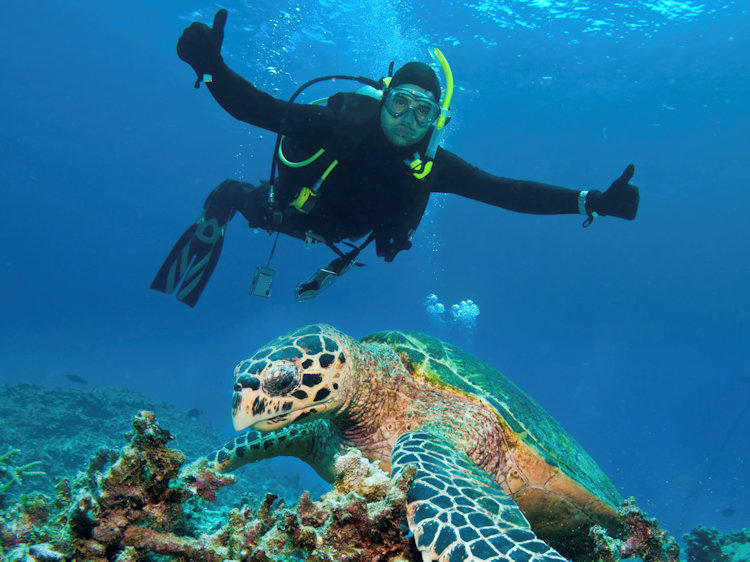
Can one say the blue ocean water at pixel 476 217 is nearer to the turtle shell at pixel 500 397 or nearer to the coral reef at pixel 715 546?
the coral reef at pixel 715 546

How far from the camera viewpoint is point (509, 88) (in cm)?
2192

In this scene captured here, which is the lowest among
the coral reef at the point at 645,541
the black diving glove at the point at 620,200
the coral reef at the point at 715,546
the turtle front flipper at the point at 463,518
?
the coral reef at the point at 715,546

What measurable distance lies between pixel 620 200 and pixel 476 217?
39337 mm

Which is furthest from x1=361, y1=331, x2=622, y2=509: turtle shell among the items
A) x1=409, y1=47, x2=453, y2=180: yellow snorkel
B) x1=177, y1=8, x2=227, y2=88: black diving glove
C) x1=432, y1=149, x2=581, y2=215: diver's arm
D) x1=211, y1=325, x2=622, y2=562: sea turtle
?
x1=177, y1=8, x2=227, y2=88: black diving glove

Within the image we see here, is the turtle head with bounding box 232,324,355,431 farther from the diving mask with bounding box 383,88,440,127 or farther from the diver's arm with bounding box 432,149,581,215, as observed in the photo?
the diver's arm with bounding box 432,149,581,215

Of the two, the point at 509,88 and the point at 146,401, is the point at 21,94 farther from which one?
the point at 509,88

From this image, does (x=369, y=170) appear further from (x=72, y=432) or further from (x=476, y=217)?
(x=476, y=217)

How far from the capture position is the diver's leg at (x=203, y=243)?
520 cm

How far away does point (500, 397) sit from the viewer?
2.94 m

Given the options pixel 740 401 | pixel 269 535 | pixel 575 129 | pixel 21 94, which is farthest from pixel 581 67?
pixel 740 401

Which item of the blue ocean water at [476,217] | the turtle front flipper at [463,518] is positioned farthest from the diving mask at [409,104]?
the blue ocean water at [476,217]

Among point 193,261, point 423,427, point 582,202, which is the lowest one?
point 423,427

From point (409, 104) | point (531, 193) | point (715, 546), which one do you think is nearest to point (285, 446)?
point (409, 104)

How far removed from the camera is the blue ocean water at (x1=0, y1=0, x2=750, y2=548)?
1978 cm
